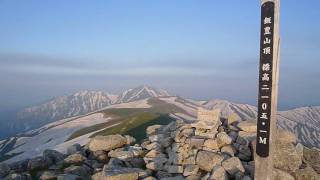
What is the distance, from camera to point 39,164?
124 feet

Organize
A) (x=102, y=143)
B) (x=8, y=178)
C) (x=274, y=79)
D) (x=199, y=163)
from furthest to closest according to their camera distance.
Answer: (x=102, y=143) < (x=8, y=178) < (x=199, y=163) < (x=274, y=79)

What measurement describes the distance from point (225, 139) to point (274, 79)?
1114 cm

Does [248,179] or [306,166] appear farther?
[306,166]

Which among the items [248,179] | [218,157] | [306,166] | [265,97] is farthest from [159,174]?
[265,97]

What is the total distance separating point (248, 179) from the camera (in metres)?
24.3

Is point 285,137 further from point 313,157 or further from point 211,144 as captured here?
point 211,144

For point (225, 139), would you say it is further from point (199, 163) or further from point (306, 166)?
point (306, 166)

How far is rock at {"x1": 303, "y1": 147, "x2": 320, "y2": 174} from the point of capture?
28.1 m

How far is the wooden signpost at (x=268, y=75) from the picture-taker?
1911 cm

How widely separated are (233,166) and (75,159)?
1506cm

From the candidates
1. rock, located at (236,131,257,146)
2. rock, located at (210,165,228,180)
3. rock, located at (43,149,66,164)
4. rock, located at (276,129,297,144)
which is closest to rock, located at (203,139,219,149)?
rock, located at (236,131,257,146)

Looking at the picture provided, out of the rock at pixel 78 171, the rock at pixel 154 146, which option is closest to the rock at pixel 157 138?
the rock at pixel 154 146

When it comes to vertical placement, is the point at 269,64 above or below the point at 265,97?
above

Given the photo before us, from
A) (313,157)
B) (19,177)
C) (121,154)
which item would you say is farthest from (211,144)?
(19,177)
